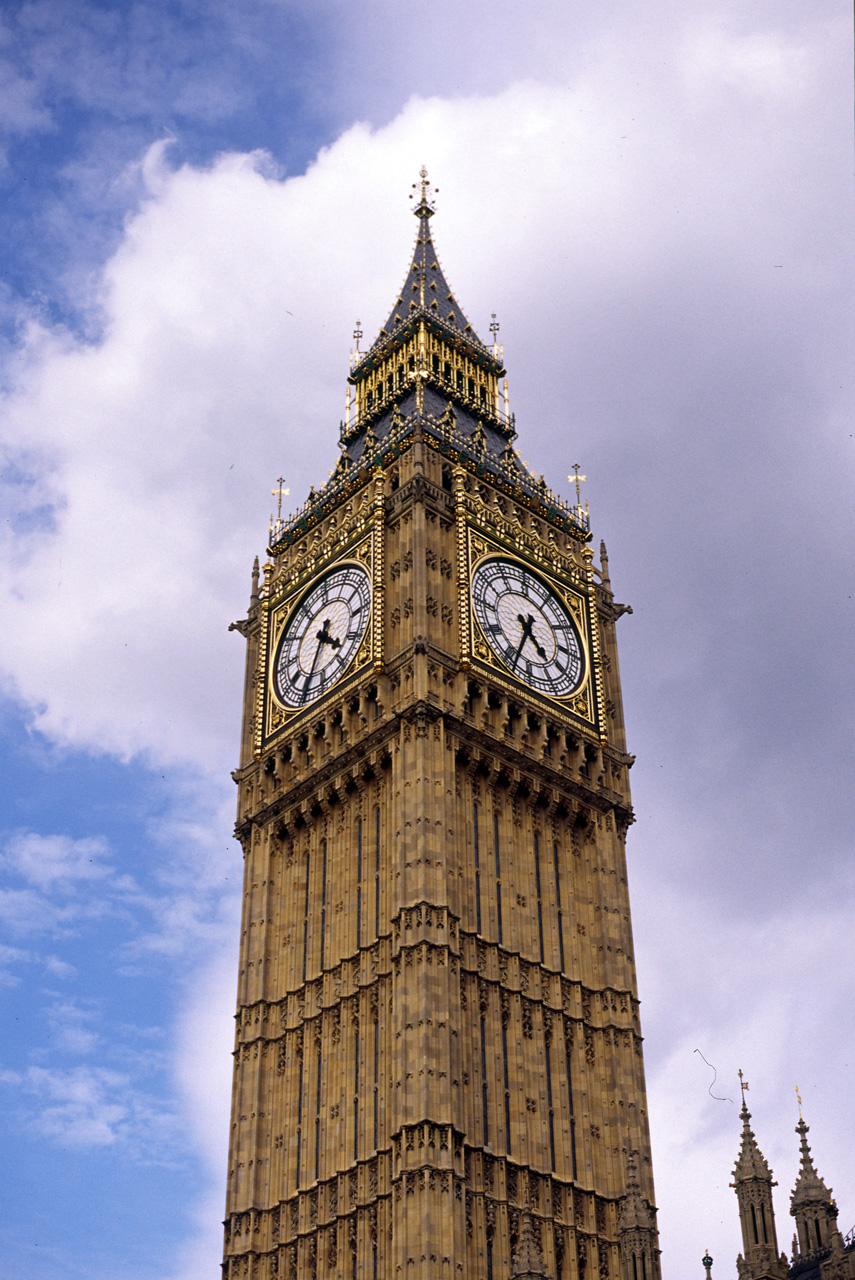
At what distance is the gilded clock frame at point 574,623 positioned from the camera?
66.8 metres

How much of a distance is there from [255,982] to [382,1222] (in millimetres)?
11913

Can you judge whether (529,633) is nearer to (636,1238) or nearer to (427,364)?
(427,364)

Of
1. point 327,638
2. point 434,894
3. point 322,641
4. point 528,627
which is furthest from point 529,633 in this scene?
point 434,894

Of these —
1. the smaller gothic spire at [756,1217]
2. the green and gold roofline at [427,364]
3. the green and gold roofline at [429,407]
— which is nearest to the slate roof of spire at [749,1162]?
the smaller gothic spire at [756,1217]

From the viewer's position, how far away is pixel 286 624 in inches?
2857

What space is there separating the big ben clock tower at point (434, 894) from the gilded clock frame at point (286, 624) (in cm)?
14

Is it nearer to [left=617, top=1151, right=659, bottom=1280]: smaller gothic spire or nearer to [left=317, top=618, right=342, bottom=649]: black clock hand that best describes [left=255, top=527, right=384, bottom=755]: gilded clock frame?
[left=317, top=618, right=342, bottom=649]: black clock hand

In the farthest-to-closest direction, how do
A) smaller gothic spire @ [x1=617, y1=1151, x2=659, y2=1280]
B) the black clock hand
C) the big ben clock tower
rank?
the black clock hand < the big ben clock tower < smaller gothic spire @ [x1=617, y1=1151, x2=659, y2=1280]

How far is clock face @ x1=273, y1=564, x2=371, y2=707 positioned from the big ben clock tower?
0.45 feet

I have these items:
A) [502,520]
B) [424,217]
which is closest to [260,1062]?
[502,520]

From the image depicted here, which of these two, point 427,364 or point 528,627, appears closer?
point 528,627

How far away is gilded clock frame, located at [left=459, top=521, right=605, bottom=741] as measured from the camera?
66.8 meters

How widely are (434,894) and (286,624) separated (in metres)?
16.6

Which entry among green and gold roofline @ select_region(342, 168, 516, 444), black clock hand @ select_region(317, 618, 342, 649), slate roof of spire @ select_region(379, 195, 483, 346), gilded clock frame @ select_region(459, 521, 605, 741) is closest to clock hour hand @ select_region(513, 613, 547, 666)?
gilded clock frame @ select_region(459, 521, 605, 741)
